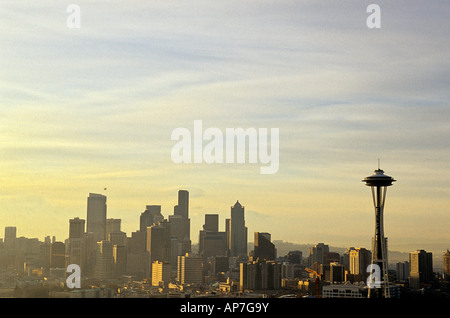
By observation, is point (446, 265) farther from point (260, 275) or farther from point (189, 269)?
point (189, 269)

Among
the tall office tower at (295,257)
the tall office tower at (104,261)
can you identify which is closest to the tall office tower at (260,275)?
the tall office tower at (295,257)

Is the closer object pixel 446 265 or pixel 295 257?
pixel 446 265

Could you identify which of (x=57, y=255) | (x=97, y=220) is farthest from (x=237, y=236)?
(x=57, y=255)

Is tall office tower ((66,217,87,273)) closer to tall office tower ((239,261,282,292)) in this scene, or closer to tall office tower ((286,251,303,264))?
tall office tower ((239,261,282,292))

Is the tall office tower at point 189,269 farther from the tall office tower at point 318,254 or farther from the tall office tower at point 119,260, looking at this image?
the tall office tower at point 318,254
